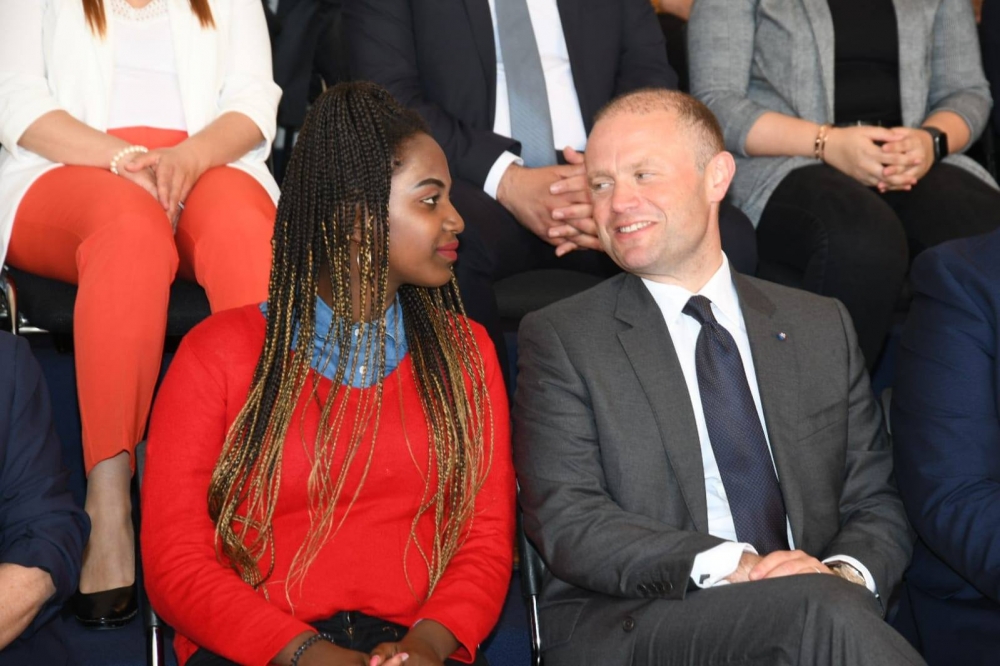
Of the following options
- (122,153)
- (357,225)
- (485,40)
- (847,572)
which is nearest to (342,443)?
(357,225)

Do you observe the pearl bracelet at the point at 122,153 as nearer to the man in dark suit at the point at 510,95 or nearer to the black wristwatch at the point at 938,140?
the man in dark suit at the point at 510,95

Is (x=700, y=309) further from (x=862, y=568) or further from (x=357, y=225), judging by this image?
(x=357, y=225)

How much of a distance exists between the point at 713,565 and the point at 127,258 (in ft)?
4.73

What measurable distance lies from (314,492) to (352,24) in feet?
5.40

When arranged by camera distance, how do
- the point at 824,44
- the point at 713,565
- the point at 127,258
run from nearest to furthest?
the point at 713,565, the point at 127,258, the point at 824,44

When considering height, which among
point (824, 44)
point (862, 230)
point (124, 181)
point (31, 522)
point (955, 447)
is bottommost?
point (955, 447)

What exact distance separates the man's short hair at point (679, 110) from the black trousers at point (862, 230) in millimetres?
736

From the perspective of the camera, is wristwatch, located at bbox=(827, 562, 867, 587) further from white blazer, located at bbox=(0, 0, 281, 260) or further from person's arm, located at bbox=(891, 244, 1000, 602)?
white blazer, located at bbox=(0, 0, 281, 260)

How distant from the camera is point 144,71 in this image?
3.18 meters

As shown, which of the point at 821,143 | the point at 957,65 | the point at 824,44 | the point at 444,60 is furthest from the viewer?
the point at 957,65

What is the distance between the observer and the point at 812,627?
1.90 metres

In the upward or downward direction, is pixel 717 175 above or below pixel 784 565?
above

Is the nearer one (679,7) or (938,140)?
(938,140)

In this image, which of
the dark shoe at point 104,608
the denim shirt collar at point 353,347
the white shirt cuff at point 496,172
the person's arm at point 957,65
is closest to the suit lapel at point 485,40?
the white shirt cuff at point 496,172
